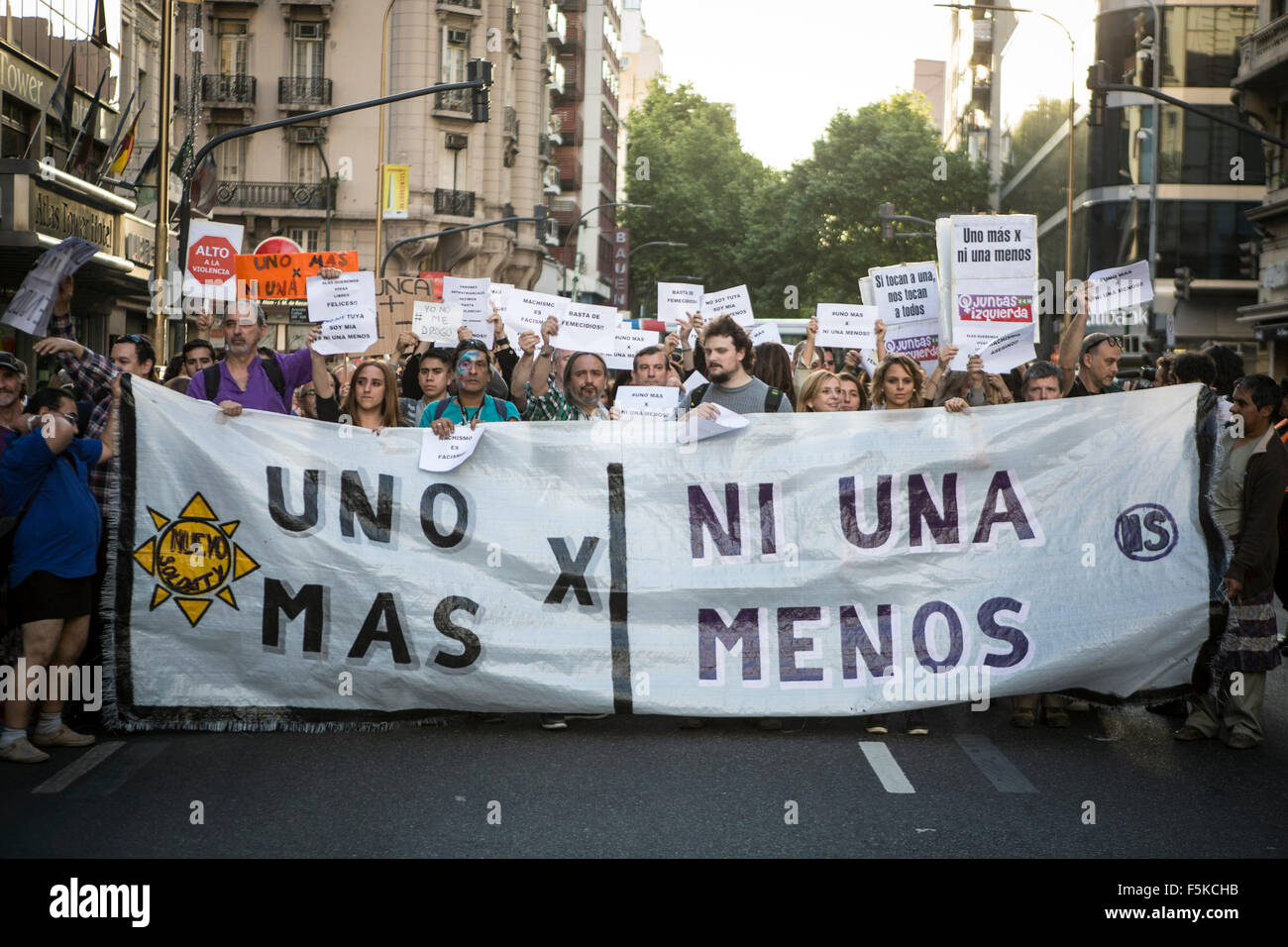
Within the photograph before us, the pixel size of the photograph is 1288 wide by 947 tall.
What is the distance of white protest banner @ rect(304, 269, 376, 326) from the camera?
10617 millimetres

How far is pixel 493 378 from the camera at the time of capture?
442 inches

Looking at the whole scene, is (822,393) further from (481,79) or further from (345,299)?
(481,79)

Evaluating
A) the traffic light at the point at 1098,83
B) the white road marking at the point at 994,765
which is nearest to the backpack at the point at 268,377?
the white road marking at the point at 994,765

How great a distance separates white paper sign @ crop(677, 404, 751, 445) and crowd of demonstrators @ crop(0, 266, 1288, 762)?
57mm

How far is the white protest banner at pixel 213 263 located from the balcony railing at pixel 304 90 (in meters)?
40.1

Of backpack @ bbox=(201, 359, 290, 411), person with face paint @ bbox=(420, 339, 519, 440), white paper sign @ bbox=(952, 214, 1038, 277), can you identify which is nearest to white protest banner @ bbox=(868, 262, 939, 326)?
white paper sign @ bbox=(952, 214, 1038, 277)

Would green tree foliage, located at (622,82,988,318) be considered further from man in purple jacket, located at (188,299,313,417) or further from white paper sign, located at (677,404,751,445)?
white paper sign, located at (677,404,751,445)

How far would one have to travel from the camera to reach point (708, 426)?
819cm

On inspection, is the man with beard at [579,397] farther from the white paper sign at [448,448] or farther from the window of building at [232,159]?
the window of building at [232,159]

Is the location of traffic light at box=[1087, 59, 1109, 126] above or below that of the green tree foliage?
below

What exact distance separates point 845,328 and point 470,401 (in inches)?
213

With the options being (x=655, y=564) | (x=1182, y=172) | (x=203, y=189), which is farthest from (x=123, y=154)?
(x=1182, y=172)

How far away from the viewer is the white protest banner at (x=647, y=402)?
347 inches

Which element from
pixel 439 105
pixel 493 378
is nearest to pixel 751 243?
pixel 439 105
